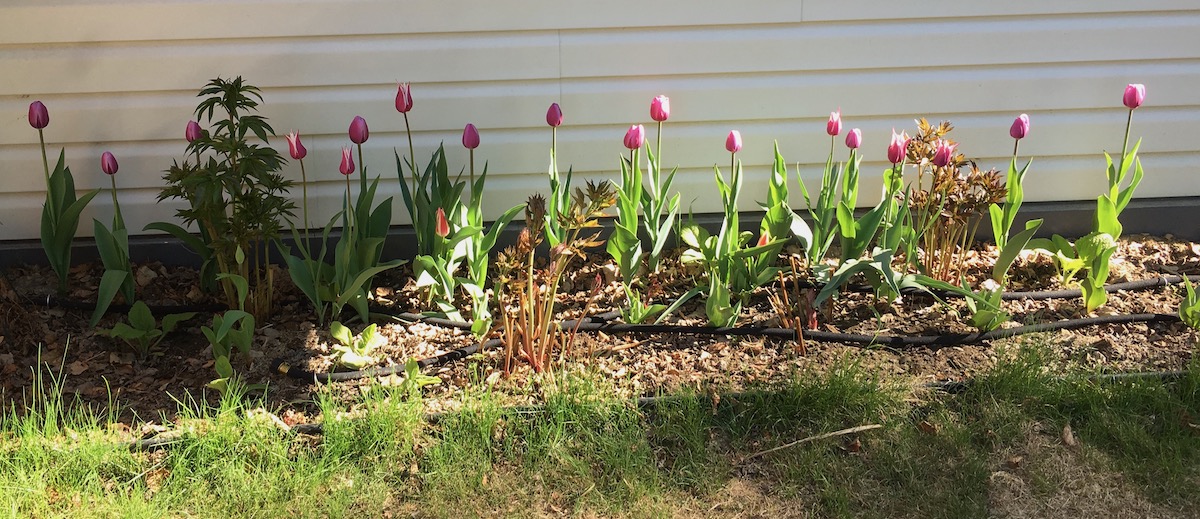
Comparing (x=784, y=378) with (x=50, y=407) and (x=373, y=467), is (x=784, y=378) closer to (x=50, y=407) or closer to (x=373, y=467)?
(x=373, y=467)

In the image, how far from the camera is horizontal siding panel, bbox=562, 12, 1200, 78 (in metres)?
3.54

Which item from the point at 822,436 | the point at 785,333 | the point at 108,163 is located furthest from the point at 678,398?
the point at 108,163

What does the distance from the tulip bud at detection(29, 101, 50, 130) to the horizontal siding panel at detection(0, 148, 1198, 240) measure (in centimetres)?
48

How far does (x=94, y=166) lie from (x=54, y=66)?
37 centimetres

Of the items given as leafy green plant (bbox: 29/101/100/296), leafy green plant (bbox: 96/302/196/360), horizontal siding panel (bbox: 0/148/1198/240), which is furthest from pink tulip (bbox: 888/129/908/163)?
leafy green plant (bbox: 29/101/100/296)

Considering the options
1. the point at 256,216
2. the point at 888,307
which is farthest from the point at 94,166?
the point at 888,307

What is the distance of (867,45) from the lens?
362 cm

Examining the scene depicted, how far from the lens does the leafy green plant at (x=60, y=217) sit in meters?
3.34

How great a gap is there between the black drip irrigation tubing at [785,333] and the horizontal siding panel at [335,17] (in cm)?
106

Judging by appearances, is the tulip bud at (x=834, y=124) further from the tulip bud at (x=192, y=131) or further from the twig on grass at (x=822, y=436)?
the tulip bud at (x=192, y=131)

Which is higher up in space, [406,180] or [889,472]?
[406,180]

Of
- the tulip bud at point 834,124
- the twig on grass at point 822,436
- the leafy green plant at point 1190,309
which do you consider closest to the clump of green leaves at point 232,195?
the twig on grass at point 822,436

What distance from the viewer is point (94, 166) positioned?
3.56 metres

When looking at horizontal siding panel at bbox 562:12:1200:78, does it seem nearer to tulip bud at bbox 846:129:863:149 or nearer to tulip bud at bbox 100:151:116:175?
tulip bud at bbox 846:129:863:149
